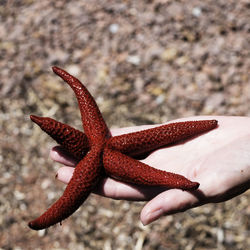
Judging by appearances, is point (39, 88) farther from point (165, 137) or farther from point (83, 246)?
point (165, 137)

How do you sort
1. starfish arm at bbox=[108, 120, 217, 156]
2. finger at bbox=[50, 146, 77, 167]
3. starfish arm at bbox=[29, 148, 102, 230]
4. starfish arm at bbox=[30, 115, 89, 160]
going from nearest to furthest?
1. starfish arm at bbox=[29, 148, 102, 230]
2. starfish arm at bbox=[30, 115, 89, 160]
3. starfish arm at bbox=[108, 120, 217, 156]
4. finger at bbox=[50, 146, 77, 167]

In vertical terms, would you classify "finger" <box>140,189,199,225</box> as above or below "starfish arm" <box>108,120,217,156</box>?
below

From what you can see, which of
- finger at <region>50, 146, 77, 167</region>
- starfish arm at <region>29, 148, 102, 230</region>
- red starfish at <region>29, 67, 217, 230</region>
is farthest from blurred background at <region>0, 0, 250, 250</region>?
starfish arm at <region>29, 148, 102, 230</region>

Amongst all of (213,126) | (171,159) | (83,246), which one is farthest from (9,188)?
(213,126)

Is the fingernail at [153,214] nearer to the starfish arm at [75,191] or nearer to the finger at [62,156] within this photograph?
the starfish arm at [75,191]

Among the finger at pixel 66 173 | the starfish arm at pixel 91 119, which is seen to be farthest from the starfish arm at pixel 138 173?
the finger at pixel 66 173

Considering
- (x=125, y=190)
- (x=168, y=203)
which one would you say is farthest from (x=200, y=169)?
(x=125, y=190)

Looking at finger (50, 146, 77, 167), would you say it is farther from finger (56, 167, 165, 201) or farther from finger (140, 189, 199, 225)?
finger (140, 189, 199, 225)

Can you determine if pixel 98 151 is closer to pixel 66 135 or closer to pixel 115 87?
pixel 66 135
